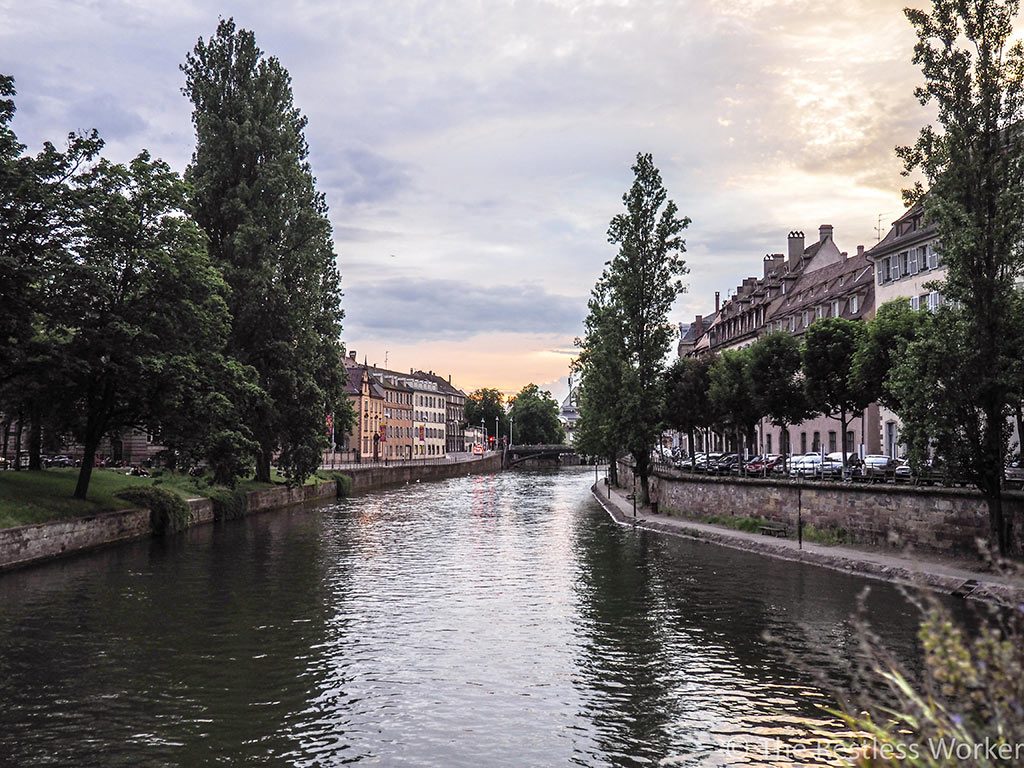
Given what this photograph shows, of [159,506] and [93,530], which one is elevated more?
[159,506]

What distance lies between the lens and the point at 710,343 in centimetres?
11119

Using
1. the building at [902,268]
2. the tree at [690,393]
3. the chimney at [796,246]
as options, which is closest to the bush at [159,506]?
the tree at [690,393]

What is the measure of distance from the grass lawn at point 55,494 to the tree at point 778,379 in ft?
103

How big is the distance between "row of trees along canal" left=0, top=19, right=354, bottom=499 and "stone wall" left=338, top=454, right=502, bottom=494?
110 feet

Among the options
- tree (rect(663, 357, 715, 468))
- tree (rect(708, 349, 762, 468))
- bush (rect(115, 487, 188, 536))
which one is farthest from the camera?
tree (rect(663, 357, 715, 468))

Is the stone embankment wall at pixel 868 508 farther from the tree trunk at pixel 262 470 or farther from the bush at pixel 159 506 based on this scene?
the tree trunk at pixel 262 470

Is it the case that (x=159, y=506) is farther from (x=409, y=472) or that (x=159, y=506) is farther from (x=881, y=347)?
(x=409, y=472)

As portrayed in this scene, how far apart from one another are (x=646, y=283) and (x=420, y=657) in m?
40.5

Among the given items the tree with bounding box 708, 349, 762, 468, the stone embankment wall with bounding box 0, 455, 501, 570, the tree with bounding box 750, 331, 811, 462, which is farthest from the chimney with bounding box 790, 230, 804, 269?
the stone embankment wall with bounding box 0, 455, 501, 570

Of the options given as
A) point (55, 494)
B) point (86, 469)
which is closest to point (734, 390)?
point (86, 469)

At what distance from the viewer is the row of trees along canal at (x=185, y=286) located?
115ft

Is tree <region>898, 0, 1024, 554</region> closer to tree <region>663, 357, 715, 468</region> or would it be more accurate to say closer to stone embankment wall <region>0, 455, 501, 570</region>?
stone embankment wall <region>0, 455, 501, 570</region>

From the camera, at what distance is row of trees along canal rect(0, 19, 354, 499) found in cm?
3519

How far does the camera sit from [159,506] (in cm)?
4259
